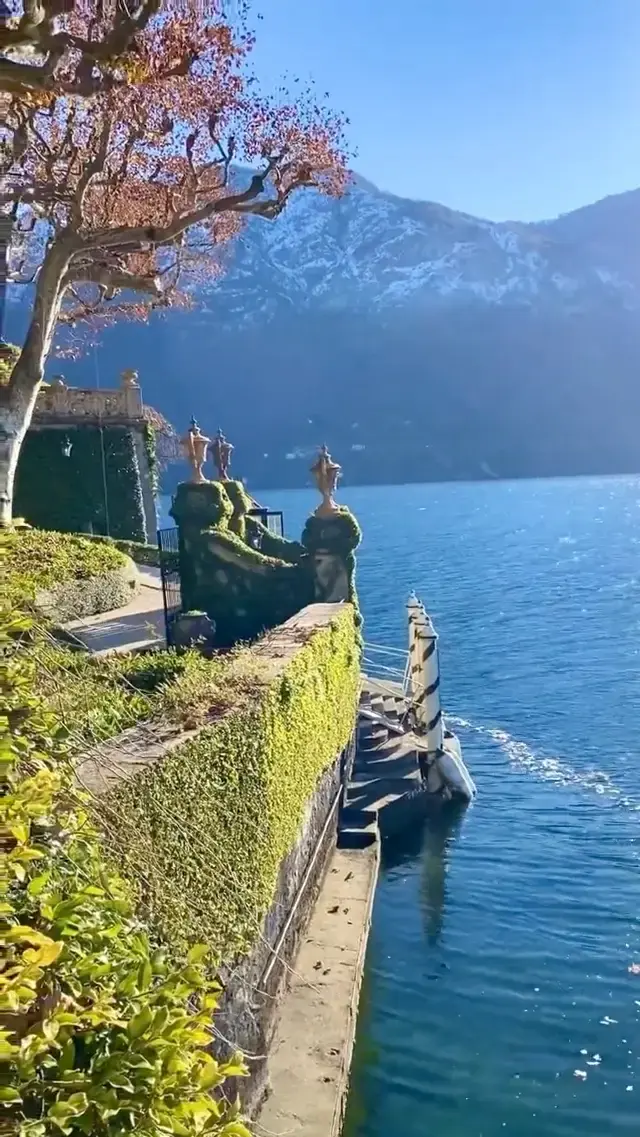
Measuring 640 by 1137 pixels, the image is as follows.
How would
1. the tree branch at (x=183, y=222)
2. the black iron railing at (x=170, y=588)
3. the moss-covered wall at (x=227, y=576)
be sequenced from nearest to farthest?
the tree branch at (x=183, y=222), the moss-covered wall at (x=227, y=576), the black iron railing at (x=170, y=588)

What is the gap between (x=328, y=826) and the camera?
13195 mm

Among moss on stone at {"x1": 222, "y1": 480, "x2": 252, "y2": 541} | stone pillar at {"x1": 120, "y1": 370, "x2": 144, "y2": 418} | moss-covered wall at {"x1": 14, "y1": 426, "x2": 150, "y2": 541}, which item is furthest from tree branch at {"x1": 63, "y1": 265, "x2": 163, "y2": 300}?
stone pillar at {"x1": 120, "y1": 370, "x2": 144, "y2": 418}

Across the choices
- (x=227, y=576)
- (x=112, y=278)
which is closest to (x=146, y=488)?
(x=227, y=576)

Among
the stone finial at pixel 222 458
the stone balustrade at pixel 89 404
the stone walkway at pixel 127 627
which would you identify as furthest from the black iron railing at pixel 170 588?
the stone balustrade at pixel 89 404

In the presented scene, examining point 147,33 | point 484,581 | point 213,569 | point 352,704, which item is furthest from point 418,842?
point 484,581

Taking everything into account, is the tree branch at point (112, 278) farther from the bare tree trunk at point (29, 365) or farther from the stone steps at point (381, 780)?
the stone steps at point (381, 780)

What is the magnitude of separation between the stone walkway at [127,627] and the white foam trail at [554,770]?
9259 mm

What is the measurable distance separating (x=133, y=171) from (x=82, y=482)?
47.9 feet

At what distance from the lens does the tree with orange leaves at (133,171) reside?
1220 cm

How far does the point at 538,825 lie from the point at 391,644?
18619 millimetres

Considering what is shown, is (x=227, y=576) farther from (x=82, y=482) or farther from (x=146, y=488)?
(x=146, y=488)

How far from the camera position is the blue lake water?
997 centimetres

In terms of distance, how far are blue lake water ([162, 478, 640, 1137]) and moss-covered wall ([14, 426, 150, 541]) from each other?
1217 cm

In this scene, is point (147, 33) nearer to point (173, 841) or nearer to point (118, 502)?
point (173, 841)
